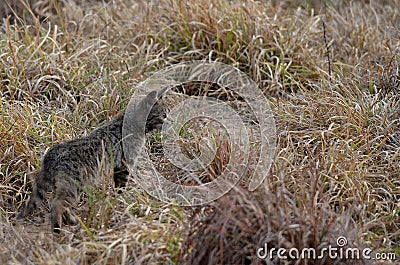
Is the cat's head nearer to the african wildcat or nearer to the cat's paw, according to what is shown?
the african wildcat

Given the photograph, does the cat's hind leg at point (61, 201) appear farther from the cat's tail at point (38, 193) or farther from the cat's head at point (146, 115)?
the cat's head at point (146, 115)

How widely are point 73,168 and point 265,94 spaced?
222cm

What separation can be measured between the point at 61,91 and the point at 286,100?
6.31 feet

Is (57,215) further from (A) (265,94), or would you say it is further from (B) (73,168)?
(A) (265,94)

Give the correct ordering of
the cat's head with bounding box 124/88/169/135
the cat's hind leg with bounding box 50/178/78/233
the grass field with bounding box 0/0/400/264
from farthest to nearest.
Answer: the cat's head with bounding box 124/88/169/135 → the cat's hind leg with bounding box 50/178/78/233 → the grass field with bounding box 0/0/400/264

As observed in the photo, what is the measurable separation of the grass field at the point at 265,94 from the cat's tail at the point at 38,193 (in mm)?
132

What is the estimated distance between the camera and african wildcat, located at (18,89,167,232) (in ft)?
12.1

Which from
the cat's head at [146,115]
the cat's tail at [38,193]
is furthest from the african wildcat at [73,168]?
the cat's head at [146,115]

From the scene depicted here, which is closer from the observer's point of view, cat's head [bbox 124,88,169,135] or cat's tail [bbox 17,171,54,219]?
cat's tail [bbox 17,171,54,219]

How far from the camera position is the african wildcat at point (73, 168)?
3.70 m

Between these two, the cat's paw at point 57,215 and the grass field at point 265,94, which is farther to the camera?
the cat's paw at point 57,215

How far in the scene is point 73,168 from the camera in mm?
3746

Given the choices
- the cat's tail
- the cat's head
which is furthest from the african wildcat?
the cat's head

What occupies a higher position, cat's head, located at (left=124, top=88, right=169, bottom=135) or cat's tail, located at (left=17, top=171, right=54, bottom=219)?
cat's head, located at (left=124, top=88, right=169, bottom=135)
